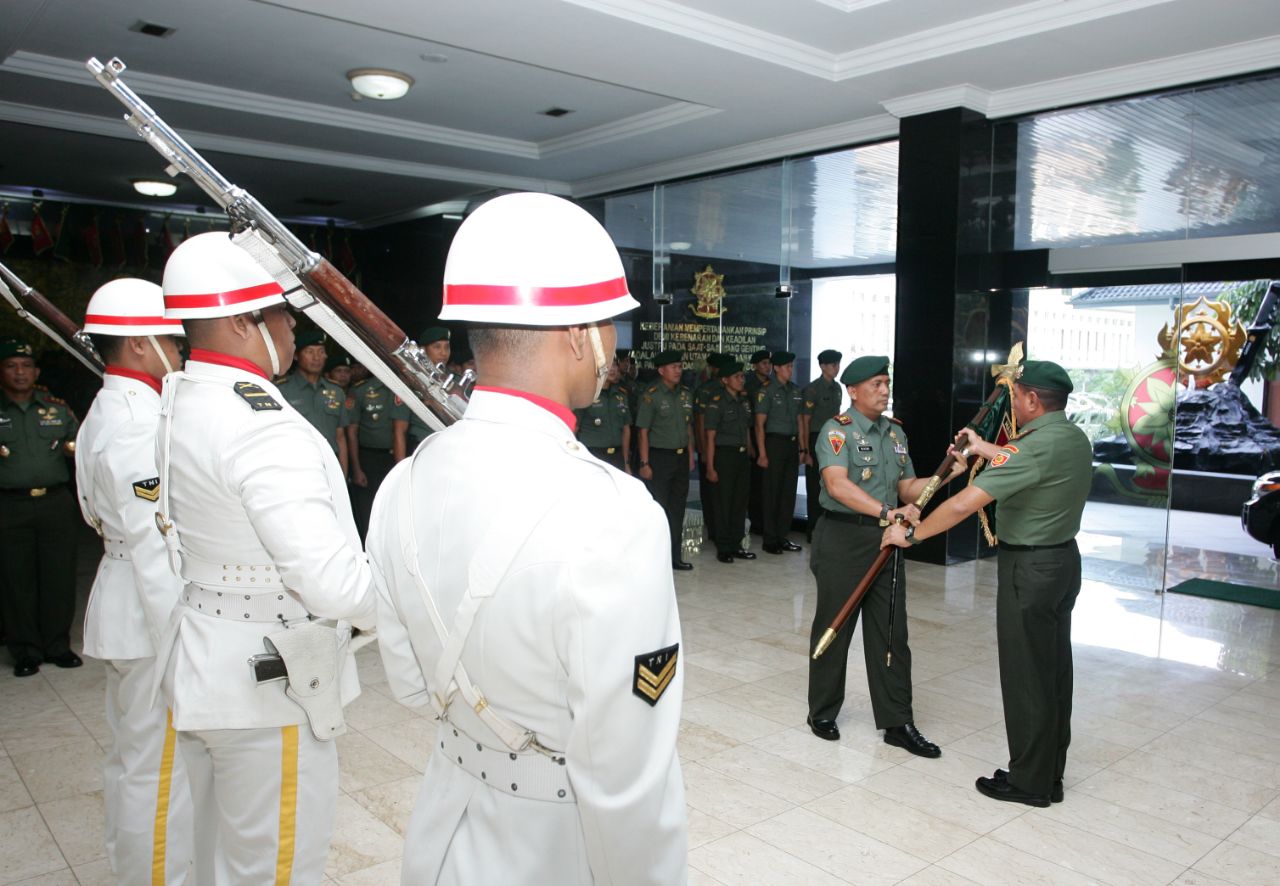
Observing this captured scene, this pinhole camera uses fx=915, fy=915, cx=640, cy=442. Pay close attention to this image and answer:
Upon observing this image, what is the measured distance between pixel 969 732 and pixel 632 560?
3331mm

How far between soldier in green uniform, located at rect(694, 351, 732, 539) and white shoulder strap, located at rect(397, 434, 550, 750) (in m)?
6.57

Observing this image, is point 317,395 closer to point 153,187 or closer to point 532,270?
point 153,187

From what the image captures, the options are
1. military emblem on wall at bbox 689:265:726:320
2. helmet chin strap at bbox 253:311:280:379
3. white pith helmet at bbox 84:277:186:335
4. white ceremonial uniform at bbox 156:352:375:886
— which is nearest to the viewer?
white ceremonial uniform at bbox 156:352:375:886

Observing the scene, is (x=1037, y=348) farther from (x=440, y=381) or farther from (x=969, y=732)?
(x=440, y=381)

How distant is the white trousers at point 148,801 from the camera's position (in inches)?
90.2

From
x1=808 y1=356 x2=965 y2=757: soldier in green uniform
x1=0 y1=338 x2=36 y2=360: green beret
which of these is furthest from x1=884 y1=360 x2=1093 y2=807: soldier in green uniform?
x1=0 y1=338 x2=36 y2=360: green beret

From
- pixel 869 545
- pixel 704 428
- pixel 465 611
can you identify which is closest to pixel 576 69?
pixel 704 428

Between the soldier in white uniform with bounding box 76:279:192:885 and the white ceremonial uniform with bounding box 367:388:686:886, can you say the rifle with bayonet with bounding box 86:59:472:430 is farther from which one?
the white ceremonial uniform with bounding box 367:388:686:886

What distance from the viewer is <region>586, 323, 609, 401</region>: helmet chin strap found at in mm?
1218

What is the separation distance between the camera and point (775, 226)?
851cm

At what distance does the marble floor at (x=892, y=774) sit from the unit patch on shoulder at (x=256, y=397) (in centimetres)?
162

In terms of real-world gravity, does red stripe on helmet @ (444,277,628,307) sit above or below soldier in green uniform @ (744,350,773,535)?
above

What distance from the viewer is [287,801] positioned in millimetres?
1830

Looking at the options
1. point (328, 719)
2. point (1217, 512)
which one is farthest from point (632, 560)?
point (1217, 512)
